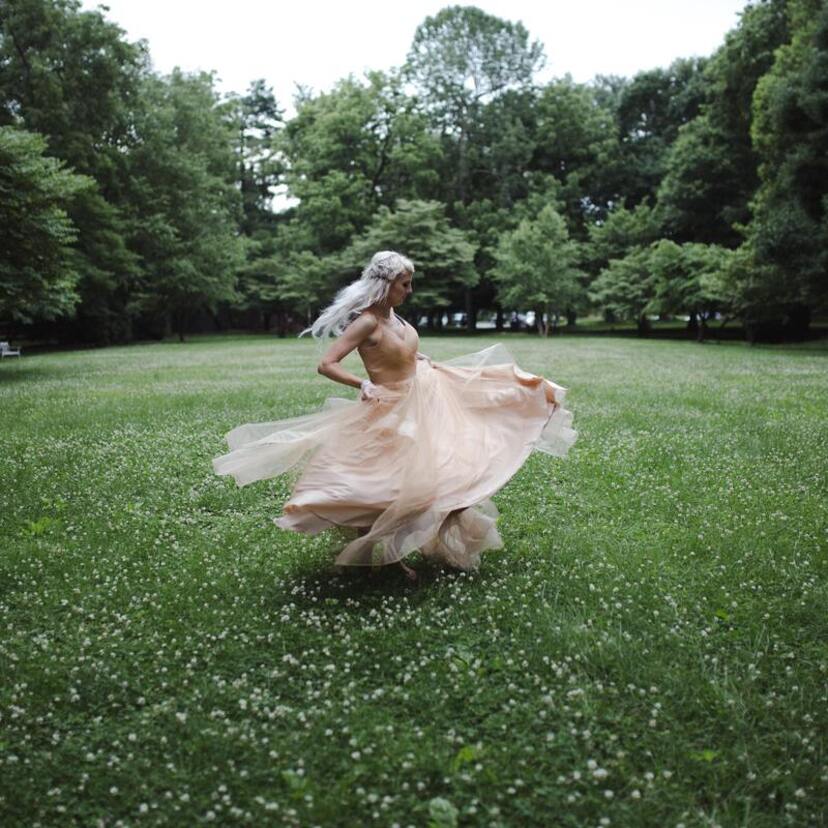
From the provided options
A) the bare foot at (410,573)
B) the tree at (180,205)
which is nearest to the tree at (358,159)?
the tree at (180,205)

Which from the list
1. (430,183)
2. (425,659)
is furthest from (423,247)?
(425,659)

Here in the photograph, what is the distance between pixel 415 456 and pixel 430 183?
214 ft

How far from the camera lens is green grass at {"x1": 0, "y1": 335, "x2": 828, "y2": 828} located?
12.6 ft

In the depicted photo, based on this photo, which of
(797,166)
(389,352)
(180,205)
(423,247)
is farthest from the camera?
(423,247)

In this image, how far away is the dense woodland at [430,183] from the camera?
1305 inches

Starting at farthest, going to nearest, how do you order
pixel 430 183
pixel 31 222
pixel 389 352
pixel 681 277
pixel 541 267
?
pixel 430 183 → pixel 541 267 → pixel 681 277 → pixel 31 222 → pixel 389 352

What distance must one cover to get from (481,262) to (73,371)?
4381 centimetres

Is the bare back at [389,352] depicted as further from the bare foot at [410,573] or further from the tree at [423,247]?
the tree at [423,247]

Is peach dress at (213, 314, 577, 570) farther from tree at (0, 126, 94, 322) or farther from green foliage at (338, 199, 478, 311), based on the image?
green foliage at (338, 199, 478, 311)

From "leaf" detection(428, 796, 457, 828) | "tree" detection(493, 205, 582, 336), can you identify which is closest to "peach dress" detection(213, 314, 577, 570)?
"leaf" detection(428, 796, 457, 828)

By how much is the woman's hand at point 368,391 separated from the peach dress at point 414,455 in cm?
6

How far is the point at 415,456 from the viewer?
620 cm

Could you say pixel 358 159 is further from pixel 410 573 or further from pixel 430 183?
pixel 410 573

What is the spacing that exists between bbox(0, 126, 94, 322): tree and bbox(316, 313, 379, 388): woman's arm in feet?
69.2
